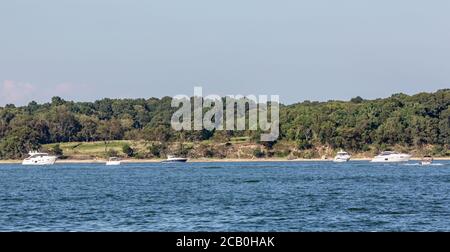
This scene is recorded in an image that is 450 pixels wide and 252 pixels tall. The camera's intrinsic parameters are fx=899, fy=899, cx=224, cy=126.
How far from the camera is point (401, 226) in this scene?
5078 cm

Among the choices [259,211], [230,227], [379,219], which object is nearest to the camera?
[230,227]

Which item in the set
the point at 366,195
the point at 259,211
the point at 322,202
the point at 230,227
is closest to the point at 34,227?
the point at 230,227

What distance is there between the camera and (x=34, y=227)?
52.1 m

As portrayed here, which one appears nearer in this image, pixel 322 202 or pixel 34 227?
pixel 34 227

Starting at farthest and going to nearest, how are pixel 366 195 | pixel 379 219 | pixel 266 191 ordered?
1. pixel 266 191
2. pixel 366 195
3. pixel 379 219

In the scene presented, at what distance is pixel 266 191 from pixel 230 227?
43.5 m
